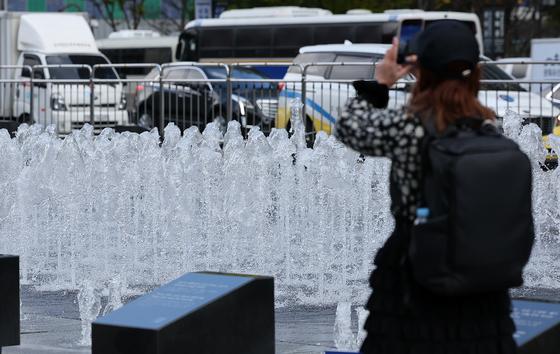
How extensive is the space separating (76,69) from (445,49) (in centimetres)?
2200

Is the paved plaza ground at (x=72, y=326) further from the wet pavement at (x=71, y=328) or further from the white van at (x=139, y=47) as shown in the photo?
the white van at (x=139, y=47)

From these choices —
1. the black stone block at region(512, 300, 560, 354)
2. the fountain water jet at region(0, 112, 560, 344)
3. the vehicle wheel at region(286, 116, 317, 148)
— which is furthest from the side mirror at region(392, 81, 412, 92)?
the black stone block at region(512, 300, 560, 354)

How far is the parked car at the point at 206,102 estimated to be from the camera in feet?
58.9

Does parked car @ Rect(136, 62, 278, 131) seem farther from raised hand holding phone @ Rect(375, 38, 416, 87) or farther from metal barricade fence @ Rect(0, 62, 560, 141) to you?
raised hand holding phone @ Rect(375, 38, 416, 87)

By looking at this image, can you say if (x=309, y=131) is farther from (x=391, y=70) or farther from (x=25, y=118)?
(x=391, y=70)

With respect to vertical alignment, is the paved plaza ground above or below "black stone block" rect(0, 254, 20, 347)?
below

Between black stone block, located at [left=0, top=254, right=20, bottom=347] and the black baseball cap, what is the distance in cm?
283

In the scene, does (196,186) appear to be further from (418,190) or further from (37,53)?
(37,53)

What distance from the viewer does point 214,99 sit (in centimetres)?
1853

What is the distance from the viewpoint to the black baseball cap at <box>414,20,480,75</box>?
3.71 m

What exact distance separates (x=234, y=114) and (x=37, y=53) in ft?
33.1

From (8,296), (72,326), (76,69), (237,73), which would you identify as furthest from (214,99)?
(8,296)

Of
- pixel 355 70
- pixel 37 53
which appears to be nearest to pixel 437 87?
pixel 355 70

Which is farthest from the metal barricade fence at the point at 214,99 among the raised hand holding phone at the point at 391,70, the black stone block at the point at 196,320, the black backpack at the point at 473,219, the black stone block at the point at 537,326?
the black backpack at the point at 473,219
